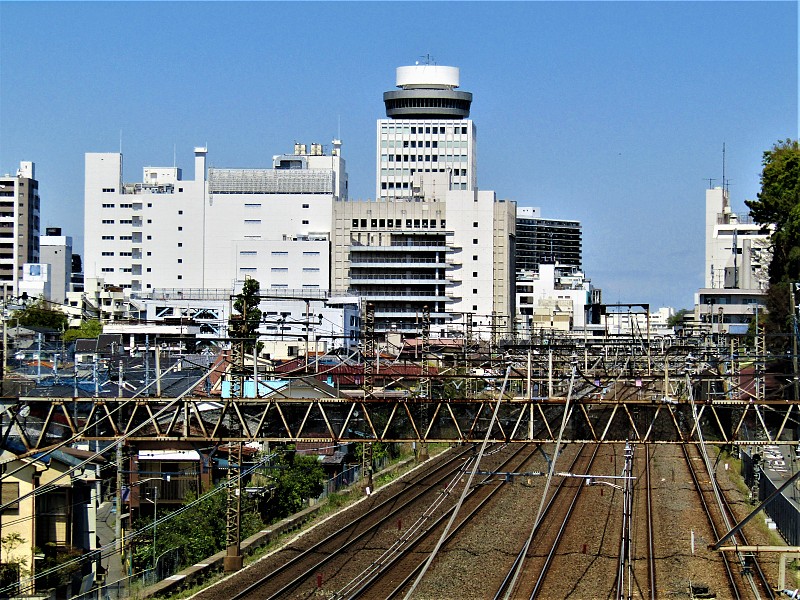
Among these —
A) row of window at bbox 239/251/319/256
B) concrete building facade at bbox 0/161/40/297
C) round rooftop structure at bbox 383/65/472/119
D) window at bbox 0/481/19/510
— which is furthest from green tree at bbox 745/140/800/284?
concrete building facade at bbox 0/161/40/297

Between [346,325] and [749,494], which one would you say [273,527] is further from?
[346,325]

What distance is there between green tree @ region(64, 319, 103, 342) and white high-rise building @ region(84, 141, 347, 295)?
13516mm

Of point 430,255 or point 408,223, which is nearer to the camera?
point 430,255

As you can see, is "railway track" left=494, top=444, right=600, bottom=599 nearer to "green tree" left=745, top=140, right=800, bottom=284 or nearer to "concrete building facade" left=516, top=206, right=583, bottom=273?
"green tree" left=745, top=140, right=800, bottom=284

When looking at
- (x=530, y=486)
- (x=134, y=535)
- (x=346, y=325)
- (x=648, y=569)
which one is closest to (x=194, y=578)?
(x=134, y=535)

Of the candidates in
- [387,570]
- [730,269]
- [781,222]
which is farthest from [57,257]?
→ [387,570]

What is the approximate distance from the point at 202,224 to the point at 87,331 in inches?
805

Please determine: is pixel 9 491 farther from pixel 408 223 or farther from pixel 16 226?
pixel 16 226

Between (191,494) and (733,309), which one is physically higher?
(733,309)

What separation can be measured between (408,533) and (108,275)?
237 feet

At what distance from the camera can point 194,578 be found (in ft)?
75.9

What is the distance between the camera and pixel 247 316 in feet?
99.0

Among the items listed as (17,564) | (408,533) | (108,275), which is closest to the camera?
(17,564)

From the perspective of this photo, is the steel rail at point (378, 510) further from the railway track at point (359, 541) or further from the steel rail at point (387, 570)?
the steel rail at point (387, 570)
